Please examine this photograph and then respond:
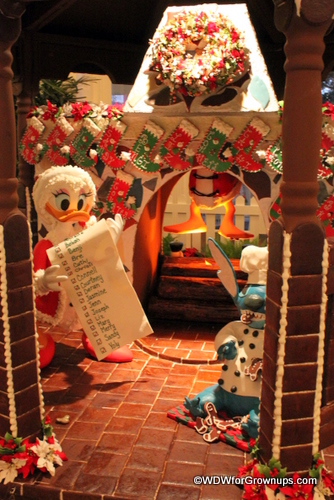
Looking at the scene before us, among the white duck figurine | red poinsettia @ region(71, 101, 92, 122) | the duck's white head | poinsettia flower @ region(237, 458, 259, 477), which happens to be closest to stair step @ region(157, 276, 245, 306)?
the white duck figurine

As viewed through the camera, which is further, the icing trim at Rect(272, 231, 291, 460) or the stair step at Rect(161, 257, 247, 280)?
the stair step at Rect(161, 257, 247, 280)

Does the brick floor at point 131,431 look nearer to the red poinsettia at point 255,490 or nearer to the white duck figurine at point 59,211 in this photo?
the red poinsettia at point 255,490

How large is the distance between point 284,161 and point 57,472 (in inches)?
82.9

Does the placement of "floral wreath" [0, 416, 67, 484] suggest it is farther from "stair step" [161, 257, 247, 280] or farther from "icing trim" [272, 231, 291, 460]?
"stair step" [161, 257, 247, 280]

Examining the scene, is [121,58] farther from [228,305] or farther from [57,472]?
[57,472]

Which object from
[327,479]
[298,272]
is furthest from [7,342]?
[327,479]

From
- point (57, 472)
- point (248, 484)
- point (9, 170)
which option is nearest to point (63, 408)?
point (57, 472)

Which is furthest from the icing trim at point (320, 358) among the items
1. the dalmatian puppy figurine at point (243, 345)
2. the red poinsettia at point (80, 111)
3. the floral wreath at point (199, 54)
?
the red poinsettia at point (80, 111)

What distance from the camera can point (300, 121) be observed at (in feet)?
7.61

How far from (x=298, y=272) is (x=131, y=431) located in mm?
1652

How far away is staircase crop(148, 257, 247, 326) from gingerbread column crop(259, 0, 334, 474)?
266 centimetres

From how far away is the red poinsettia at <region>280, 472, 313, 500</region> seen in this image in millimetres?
2531

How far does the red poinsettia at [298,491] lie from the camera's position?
2.53m

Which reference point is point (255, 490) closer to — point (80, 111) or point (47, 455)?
point (47, 455)
